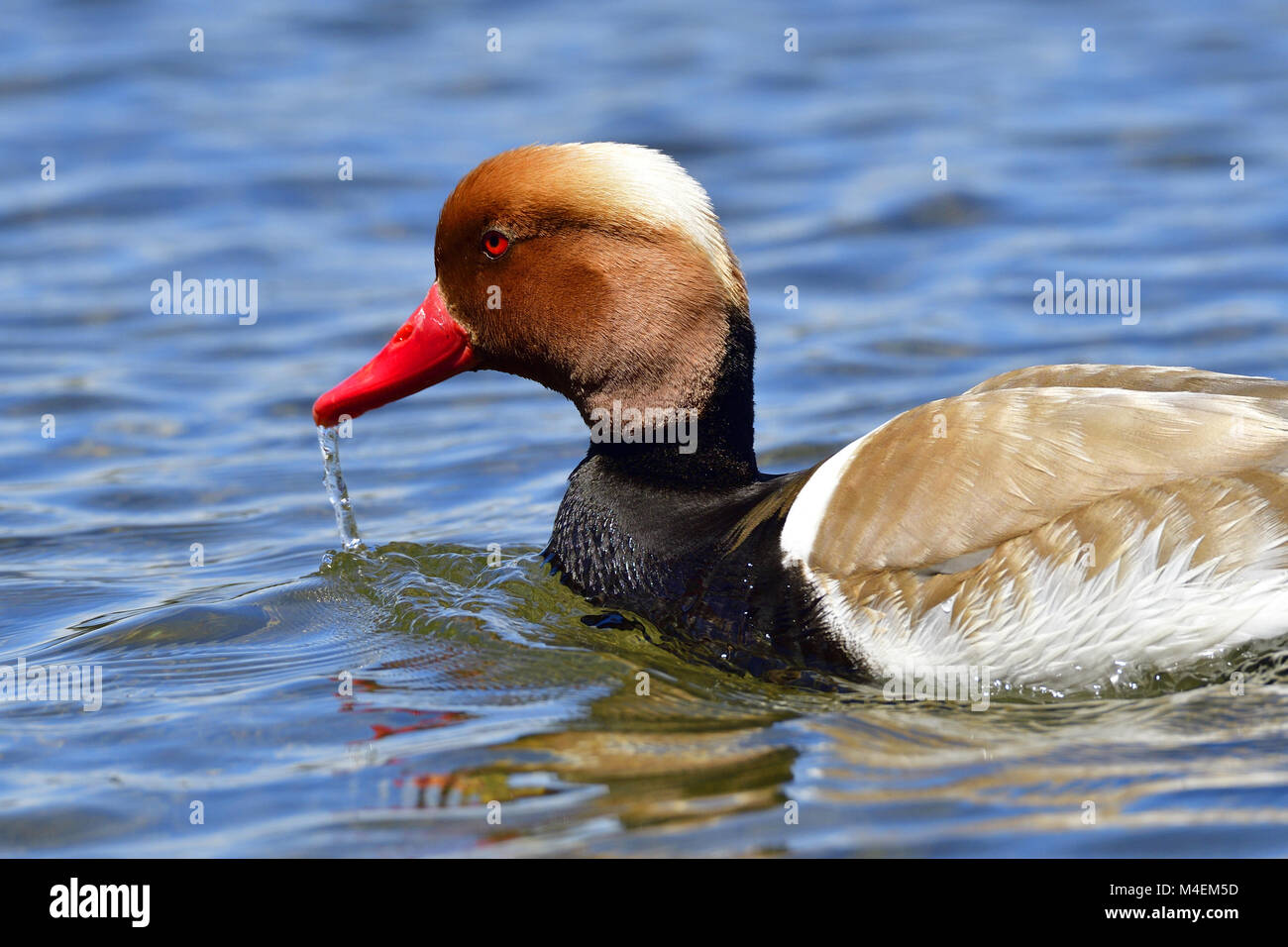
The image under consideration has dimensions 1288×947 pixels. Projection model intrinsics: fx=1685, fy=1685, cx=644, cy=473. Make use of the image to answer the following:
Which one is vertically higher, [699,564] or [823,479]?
[823,479]

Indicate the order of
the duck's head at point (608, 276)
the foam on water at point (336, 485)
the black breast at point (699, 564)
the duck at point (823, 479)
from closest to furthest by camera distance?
1. the duck at point (823, 479)
2. the black breast at point (699, 564)
3. the duck's head at point (608, 276)
4. the foam on water at point (336, 485)

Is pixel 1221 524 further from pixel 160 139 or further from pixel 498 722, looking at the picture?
pixel 160 139

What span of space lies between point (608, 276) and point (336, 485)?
1443mm

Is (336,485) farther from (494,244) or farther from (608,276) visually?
(608,276)

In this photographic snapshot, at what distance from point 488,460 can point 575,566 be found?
2.34 metres

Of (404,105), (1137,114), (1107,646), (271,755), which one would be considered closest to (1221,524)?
(1107,646)

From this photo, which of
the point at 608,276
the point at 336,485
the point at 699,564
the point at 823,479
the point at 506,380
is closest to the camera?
the point at 823,479

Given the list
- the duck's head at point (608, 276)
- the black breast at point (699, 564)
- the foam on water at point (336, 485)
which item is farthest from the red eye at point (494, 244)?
the foam on water at point (336, 485)

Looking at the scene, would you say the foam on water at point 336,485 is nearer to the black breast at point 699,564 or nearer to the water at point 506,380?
the water at point 506,380

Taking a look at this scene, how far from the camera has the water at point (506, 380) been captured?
4.52 meters

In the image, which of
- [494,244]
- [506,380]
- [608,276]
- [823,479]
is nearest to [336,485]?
[494,244]

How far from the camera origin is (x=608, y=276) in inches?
221

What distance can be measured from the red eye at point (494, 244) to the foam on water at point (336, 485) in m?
0.93

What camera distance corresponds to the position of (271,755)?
194 inches
